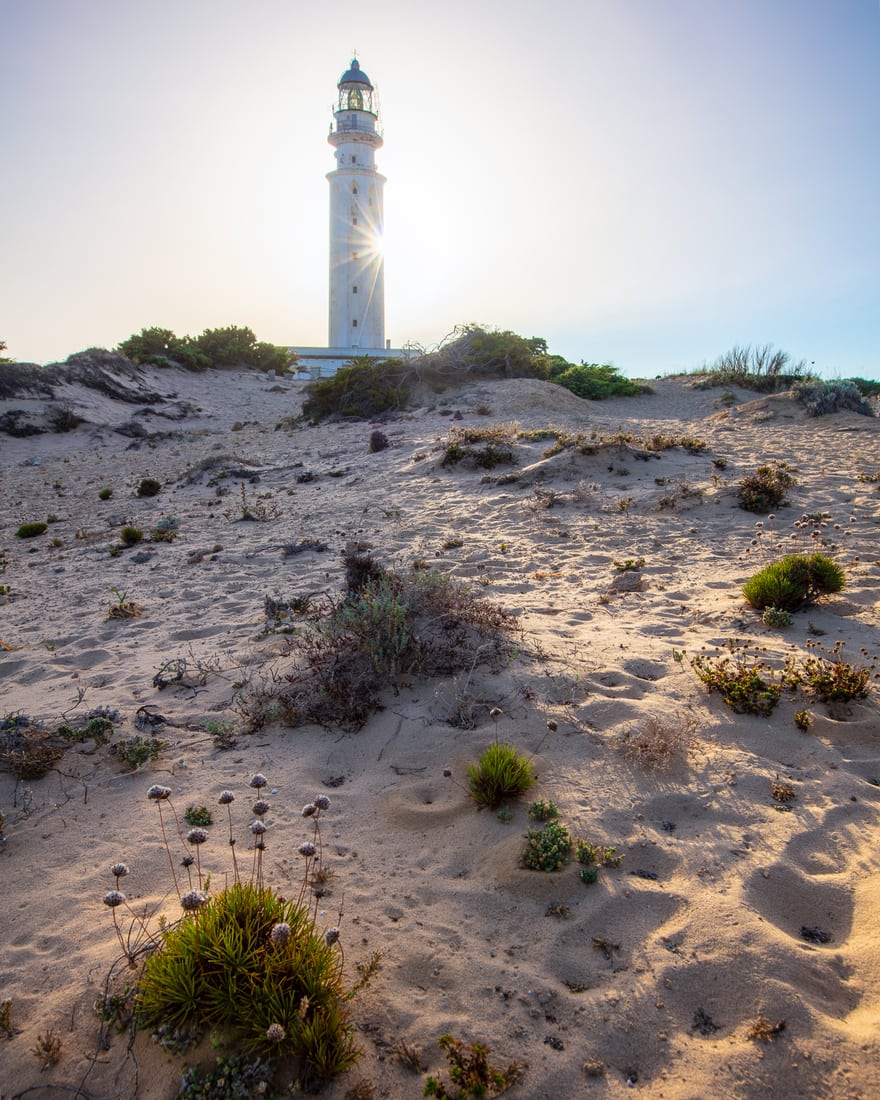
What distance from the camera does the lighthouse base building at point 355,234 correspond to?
1593 inches

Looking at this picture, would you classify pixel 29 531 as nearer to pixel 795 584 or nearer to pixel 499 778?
pixel 499 778

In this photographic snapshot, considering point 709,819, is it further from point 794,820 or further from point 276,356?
point 276,356

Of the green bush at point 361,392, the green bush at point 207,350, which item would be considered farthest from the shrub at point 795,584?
the green bush at point 207,350

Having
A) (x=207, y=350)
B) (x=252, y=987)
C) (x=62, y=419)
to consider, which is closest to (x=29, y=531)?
(x=62, y=419)

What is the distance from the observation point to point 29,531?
38.4 ft

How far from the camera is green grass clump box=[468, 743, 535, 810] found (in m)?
3.64

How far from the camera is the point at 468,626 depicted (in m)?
5.47

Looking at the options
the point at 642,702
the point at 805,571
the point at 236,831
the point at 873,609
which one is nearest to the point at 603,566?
the point at 805,571

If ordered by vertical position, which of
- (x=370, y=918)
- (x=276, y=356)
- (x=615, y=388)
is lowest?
(x=370, y=918)

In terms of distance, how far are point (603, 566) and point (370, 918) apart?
5.26 meters

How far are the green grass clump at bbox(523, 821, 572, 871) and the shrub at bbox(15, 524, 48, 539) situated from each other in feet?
37.9

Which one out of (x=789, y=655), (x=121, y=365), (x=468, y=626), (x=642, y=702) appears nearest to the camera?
(x=642, y=702)

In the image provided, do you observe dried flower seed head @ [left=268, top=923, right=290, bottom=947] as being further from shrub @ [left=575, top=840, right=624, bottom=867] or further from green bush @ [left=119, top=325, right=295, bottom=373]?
green bush @ [left=119, top=325, right=295, bottom=373]

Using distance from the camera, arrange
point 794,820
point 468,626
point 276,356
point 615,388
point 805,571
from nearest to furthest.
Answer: point 794,820, point 468,626, point 805,571, point 615,388, point 276,356
